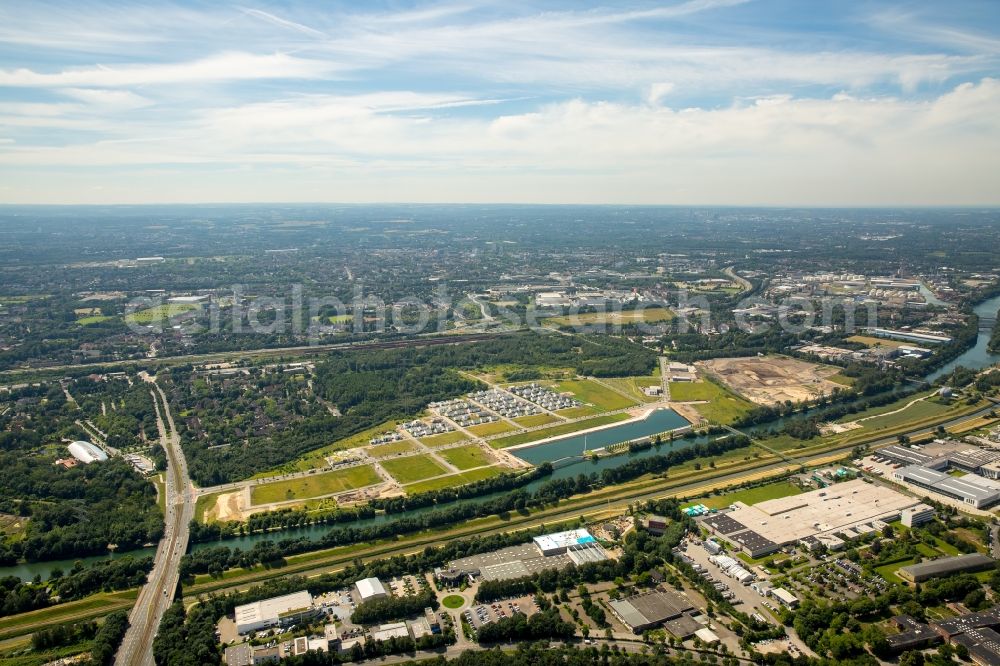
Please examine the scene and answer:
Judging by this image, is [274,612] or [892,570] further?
[892,570]

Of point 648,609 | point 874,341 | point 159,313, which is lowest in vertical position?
point 648,609

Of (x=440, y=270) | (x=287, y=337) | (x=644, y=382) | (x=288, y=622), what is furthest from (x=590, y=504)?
(x=440, y=270)

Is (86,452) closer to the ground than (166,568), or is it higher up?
higher up

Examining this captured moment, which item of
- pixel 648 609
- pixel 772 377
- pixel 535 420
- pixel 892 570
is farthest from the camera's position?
pixel 772 377

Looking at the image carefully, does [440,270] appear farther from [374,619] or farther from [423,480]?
[374,619]

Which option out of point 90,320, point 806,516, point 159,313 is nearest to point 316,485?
point 806,516

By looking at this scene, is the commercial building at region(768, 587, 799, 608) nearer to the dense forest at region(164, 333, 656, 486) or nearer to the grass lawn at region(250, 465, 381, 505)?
the grass lawn at region(250, 465, 381, 505)

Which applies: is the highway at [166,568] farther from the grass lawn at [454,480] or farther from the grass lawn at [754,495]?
the grass lawn at [754,495]

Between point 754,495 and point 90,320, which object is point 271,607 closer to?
point 754,495
